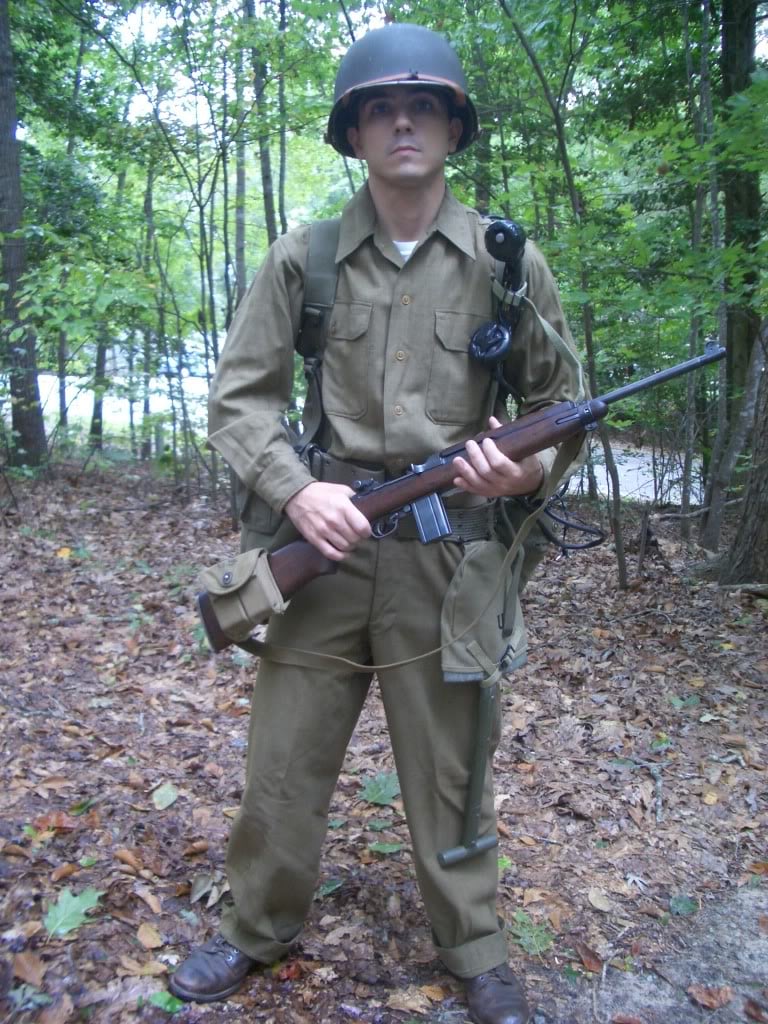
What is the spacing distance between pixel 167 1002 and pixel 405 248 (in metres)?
2.31

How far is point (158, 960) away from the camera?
8.57 ft

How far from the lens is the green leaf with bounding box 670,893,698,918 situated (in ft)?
9.70

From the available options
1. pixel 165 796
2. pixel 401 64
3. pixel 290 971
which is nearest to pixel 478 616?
pixel 290 971

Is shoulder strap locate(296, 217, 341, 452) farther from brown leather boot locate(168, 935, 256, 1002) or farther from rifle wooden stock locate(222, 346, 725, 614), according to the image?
brown leather boot locate(168, 935, 256, 1002)

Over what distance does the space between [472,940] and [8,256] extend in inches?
316

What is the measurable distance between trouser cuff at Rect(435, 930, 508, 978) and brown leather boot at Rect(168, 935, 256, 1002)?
0.62m

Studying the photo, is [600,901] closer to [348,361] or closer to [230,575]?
[230,575]

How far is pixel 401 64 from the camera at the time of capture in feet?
7.28

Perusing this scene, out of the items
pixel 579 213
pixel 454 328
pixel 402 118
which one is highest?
pixel 579 213

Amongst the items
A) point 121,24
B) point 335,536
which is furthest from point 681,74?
point 335,536

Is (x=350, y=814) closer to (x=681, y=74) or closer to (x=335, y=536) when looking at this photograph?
(x=335, y=536)

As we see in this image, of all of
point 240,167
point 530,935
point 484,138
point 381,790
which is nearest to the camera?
point 530,935

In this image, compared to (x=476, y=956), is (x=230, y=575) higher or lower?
higher

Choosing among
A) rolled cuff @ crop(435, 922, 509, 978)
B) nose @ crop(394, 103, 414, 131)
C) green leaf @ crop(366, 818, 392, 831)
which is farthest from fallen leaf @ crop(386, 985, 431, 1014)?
nose @ crop(394, 103, 414, 131)
